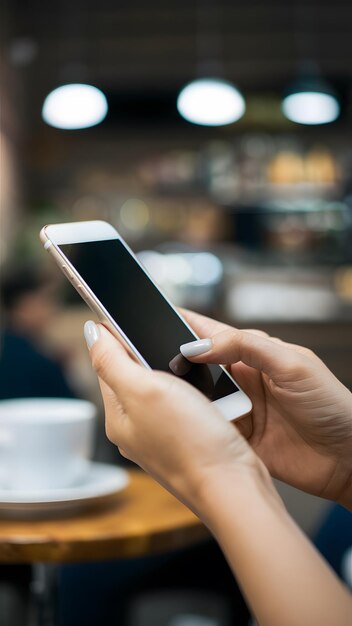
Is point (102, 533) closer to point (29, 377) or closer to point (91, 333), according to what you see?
point (91, 333)

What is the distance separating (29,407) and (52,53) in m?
5.19

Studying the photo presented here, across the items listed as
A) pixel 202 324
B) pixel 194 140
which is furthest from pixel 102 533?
pixel 194 140

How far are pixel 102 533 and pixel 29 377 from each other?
1544 millimetres

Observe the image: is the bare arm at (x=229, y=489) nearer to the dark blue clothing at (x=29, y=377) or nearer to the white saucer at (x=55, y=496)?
the white saucer at (x=55, y=496)

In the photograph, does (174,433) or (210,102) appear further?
(210,102)

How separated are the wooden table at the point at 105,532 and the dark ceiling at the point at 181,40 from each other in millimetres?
5046

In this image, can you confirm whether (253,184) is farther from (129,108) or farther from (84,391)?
(84,391)

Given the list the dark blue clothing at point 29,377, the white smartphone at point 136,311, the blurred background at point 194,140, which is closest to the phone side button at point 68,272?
the white smartphone at point 136,311

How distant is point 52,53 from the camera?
19.7ft

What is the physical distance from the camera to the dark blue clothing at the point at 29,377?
98.2 inches

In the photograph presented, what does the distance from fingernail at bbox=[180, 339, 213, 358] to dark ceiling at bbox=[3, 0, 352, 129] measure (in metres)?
5.26

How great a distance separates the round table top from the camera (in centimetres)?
98

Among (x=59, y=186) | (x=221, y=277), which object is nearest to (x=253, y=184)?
(x=221, y=277)

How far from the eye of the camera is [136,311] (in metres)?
0.90
